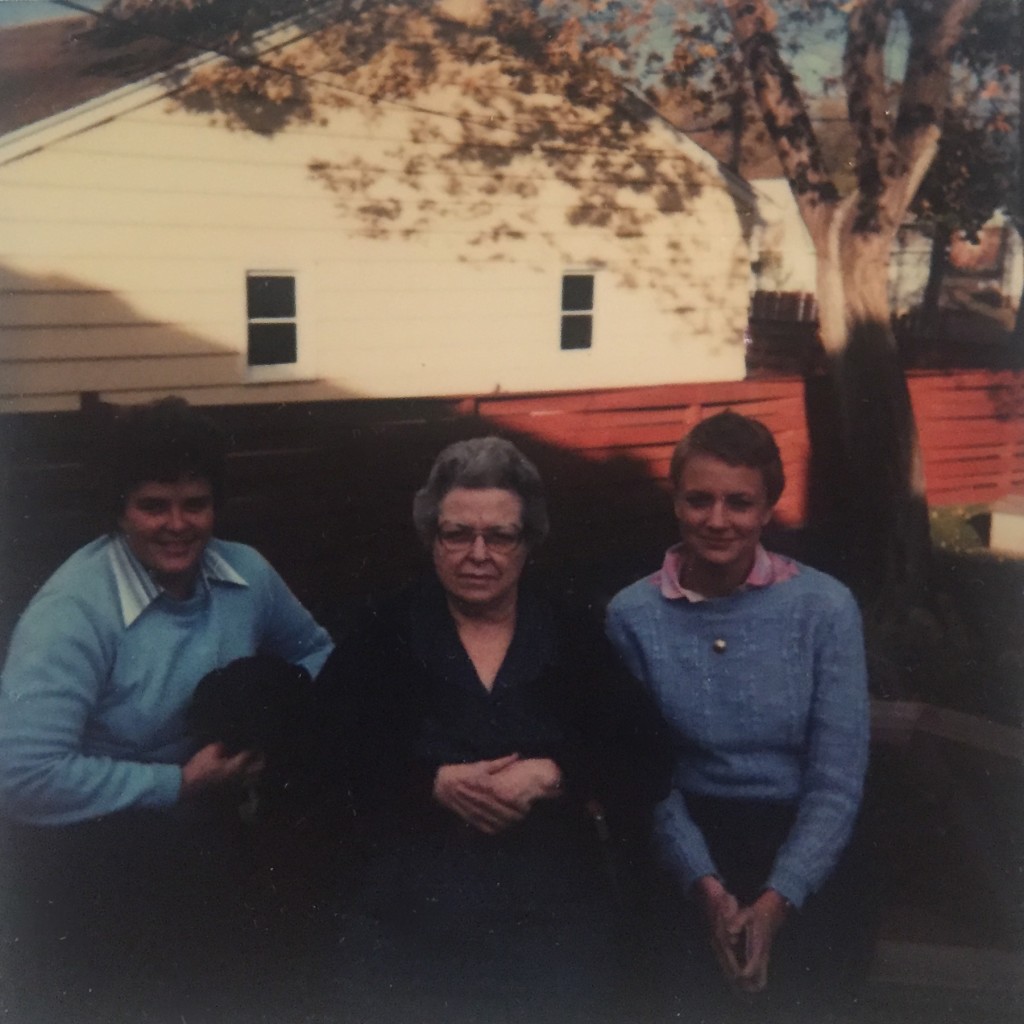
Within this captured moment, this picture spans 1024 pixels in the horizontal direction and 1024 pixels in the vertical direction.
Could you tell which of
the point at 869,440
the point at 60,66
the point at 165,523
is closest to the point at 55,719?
the point at 165,523

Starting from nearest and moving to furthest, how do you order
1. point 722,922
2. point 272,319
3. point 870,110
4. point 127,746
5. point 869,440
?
1. point 722,922
2. point 127,746
3. point 272,319
4. point 870,110
5. point 869,440

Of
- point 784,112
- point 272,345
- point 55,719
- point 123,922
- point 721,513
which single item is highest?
point 784,112

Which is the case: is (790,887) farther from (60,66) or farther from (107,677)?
(60,66)

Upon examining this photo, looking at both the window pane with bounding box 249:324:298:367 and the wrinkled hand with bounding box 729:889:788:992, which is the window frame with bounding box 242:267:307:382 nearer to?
the window pane with bounding box 249:324:298:367

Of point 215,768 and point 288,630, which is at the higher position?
point 288,630

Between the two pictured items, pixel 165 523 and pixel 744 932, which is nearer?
pixel 744 932

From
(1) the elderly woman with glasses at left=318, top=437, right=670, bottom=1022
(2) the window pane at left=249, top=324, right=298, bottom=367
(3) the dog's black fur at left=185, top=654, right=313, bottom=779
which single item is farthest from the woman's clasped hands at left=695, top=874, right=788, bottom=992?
(2) the window pane at left=249, top=324, right=298, bottom=367

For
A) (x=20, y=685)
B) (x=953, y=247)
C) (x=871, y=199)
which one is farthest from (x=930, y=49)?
(x=20, y=685)

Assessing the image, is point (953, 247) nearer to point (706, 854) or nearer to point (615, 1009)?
point (706, 854)
